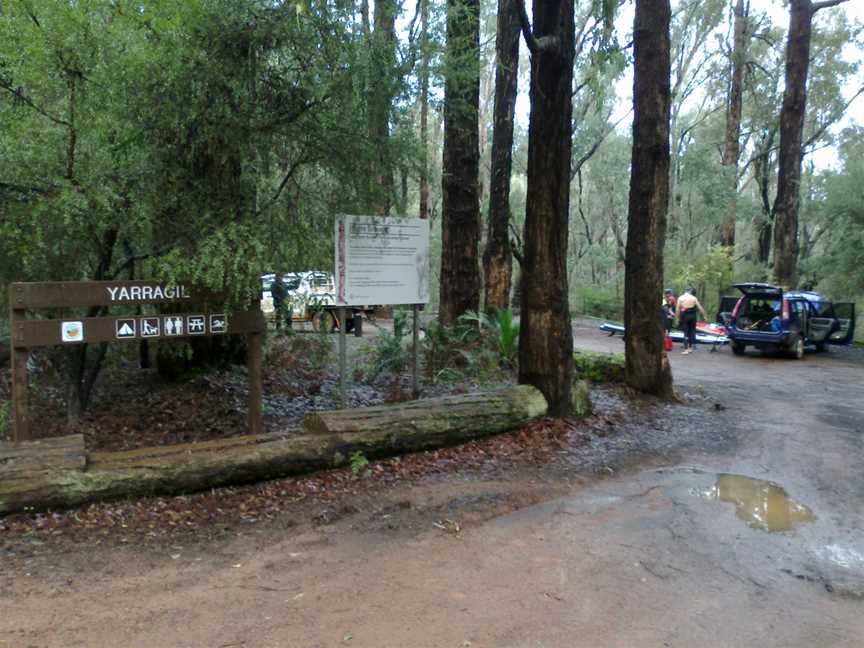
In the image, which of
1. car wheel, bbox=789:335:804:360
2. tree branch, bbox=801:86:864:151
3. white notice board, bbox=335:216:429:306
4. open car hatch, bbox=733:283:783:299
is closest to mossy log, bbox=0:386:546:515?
white notice board, bbox=335:216:429:306

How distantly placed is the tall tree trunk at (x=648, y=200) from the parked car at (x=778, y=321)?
863cm

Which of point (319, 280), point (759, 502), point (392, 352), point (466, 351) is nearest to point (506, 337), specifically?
point (466, 351)

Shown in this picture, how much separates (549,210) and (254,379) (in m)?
3.95

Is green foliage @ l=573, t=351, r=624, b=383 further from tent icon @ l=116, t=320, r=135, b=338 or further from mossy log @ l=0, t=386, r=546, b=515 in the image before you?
tent icon @ l=116, t=320, r=135, b=338

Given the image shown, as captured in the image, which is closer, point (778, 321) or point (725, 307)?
point (778, 321)

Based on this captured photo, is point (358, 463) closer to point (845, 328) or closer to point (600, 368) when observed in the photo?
point (600, 368)

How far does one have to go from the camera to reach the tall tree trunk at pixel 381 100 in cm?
699

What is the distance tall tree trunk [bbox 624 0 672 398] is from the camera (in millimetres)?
10383

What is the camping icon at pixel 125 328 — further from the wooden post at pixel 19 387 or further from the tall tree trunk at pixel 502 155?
the tall tree trunk at pixel 502 155

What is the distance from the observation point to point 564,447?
7.69m

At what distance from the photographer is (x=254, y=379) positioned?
7.41 m

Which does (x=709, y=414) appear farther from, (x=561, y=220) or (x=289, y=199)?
(x=289, y=199)

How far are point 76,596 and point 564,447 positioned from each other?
5.04 m

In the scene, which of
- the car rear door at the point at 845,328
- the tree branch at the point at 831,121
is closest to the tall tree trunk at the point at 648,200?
the car rear door at the point at 845,328
